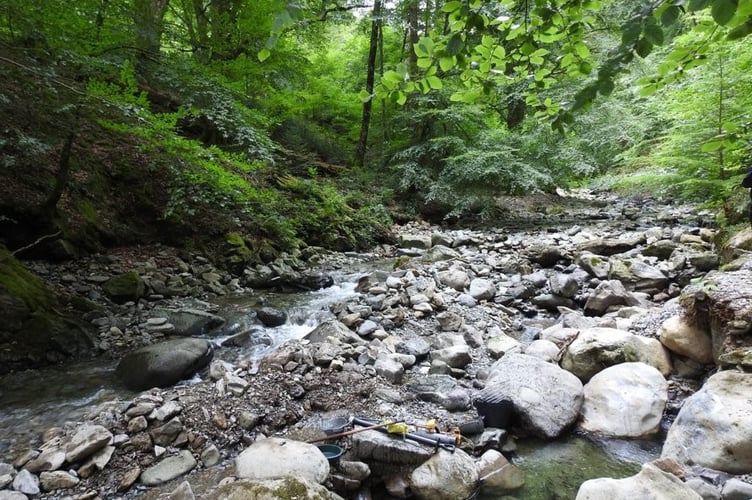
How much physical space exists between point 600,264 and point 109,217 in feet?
26.6

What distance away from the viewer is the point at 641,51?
1.00 m

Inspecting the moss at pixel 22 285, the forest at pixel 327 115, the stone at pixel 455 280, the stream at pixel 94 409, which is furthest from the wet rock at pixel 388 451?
the stone at pixel 455 280

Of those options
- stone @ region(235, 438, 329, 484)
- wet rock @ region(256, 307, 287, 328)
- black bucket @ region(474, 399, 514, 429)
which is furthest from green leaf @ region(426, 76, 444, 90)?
wet rock @ region(256, 307, 287, 328)

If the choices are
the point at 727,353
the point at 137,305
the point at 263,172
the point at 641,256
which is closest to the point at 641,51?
the point at 727,353

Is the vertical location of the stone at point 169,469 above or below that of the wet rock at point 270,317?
below

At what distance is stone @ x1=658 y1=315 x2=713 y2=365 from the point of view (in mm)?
3492

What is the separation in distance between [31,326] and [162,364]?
1.44 metres

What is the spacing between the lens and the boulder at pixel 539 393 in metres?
3.06

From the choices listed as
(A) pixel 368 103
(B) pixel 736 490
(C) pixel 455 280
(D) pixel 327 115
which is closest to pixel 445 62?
(B) pixel 736 490

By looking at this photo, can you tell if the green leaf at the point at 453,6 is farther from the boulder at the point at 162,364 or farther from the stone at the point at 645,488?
the boulder at the point at 162,364

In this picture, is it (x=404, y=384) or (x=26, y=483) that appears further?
(x=404, y=384)

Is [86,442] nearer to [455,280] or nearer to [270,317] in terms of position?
[270,317]

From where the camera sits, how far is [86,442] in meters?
2.61

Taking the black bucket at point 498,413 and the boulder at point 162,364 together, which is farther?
the boulder at point 162,364
